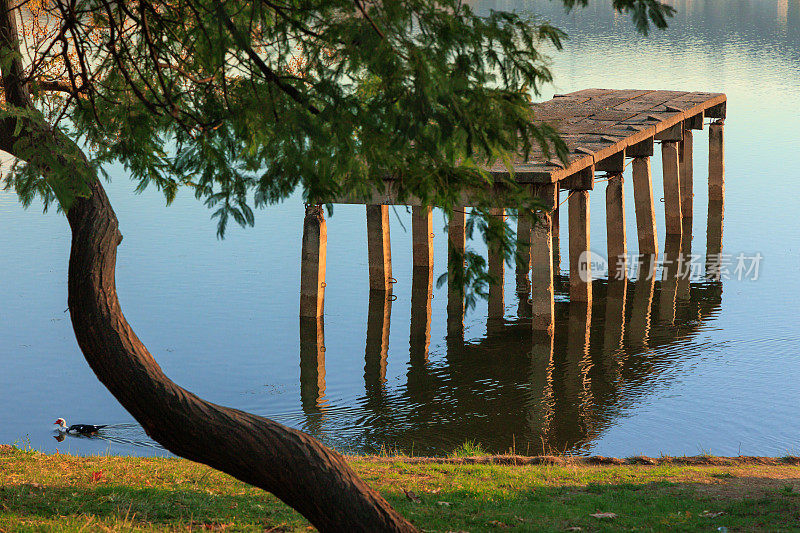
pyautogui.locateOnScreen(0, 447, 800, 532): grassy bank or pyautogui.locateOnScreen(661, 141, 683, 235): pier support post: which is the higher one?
pyautogui.locateOnScreen(661, 141, 683, 235): pier support post

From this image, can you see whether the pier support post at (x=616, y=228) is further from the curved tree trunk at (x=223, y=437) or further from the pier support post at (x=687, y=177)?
the curved tree trunk at (x=223, y=437)

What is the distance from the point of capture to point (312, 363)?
16578 mm

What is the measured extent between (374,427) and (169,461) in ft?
11.8

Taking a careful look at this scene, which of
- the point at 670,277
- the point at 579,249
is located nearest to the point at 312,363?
the point at 579,249

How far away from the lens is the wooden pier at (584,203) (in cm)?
1631

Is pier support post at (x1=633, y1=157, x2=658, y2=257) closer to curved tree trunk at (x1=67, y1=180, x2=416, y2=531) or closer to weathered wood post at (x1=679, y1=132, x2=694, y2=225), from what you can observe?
weathered wood post at (x1=679, y1=132, x2=694, y2=225)

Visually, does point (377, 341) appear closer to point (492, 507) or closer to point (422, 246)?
point (422, 246)

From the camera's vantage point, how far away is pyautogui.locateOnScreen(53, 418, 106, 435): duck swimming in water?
12984 mm

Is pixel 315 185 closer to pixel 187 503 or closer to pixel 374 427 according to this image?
pixel 187 503

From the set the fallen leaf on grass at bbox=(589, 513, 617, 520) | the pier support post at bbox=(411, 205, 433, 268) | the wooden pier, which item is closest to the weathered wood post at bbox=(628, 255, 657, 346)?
the wooden pier

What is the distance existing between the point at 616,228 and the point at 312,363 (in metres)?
7.43

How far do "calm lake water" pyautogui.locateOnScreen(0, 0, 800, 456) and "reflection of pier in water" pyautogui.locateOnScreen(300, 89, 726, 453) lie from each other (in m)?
0.06

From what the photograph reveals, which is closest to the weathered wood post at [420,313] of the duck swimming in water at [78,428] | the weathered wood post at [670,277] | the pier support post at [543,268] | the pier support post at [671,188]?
the pier support post at [543,268]

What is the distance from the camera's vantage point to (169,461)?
33.8ft
